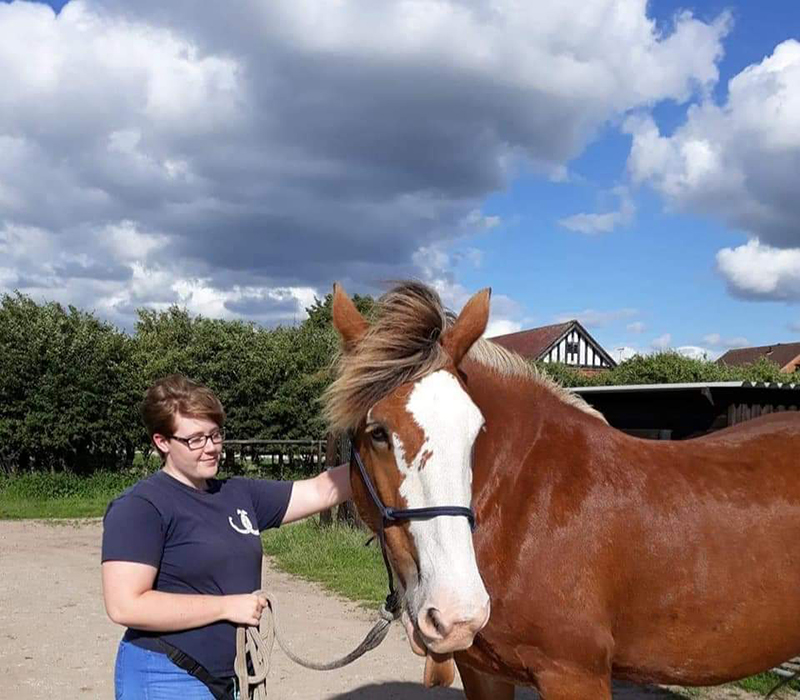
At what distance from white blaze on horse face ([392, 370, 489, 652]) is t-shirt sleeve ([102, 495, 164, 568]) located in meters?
0.75

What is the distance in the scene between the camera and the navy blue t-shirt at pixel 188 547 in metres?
2.22

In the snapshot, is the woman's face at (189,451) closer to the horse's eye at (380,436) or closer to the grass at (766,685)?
the horse's eye at (380,436)

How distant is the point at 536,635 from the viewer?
2654mm

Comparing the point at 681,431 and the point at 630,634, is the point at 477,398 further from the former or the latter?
the point at 681,431

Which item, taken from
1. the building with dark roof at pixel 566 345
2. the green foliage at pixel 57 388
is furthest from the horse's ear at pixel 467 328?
the building with dark roof at pixel 566 345

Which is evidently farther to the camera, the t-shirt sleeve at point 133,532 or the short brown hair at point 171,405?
the short brown hair at point 171,405

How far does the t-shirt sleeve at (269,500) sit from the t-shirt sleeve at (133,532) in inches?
19.5

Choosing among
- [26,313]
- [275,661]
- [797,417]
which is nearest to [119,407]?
[26,313]

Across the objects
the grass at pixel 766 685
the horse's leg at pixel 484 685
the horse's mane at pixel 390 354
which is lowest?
the grass at pixel 766 685

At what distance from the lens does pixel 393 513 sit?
89.9 inches

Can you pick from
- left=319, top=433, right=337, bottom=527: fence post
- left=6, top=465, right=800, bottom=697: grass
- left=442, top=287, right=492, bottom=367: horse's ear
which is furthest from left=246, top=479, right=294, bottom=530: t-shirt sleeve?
left=319, top=433, right=337, bottom=527: fence post

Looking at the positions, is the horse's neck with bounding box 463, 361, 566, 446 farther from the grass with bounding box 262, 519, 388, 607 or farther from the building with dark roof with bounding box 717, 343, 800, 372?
the building with dark roof with bounding box 717, 343, 800, 372

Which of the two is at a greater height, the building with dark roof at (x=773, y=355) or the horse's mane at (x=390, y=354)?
the building with dark roof at (x=773, y=355)

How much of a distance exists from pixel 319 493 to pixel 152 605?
2.95 feet
